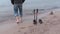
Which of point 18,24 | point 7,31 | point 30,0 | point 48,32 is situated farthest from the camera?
point 30,0

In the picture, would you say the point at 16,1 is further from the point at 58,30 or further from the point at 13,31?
the point at 58,30

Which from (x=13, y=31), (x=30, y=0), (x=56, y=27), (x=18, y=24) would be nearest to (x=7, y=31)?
(x=13, y=31)

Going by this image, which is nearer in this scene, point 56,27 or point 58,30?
point 58,30

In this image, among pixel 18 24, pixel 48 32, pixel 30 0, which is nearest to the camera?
pixel 48 32

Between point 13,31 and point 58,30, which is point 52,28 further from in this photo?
point 13,31

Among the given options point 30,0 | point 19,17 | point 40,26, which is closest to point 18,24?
point 19,17

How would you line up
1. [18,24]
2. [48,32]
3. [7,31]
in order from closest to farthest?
[48,32]
[7,31]
[18,24]

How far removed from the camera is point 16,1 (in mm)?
10516

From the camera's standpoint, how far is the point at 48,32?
8469 millimetres

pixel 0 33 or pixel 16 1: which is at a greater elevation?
pixel 16 1

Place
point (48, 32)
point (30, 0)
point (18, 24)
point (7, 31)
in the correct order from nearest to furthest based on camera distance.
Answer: point (48, 32), point (7, 31), point (18, 24), point (30, 0)

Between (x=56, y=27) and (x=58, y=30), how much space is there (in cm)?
59

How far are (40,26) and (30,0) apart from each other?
46.4 feet

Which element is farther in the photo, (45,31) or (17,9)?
(17,9)
